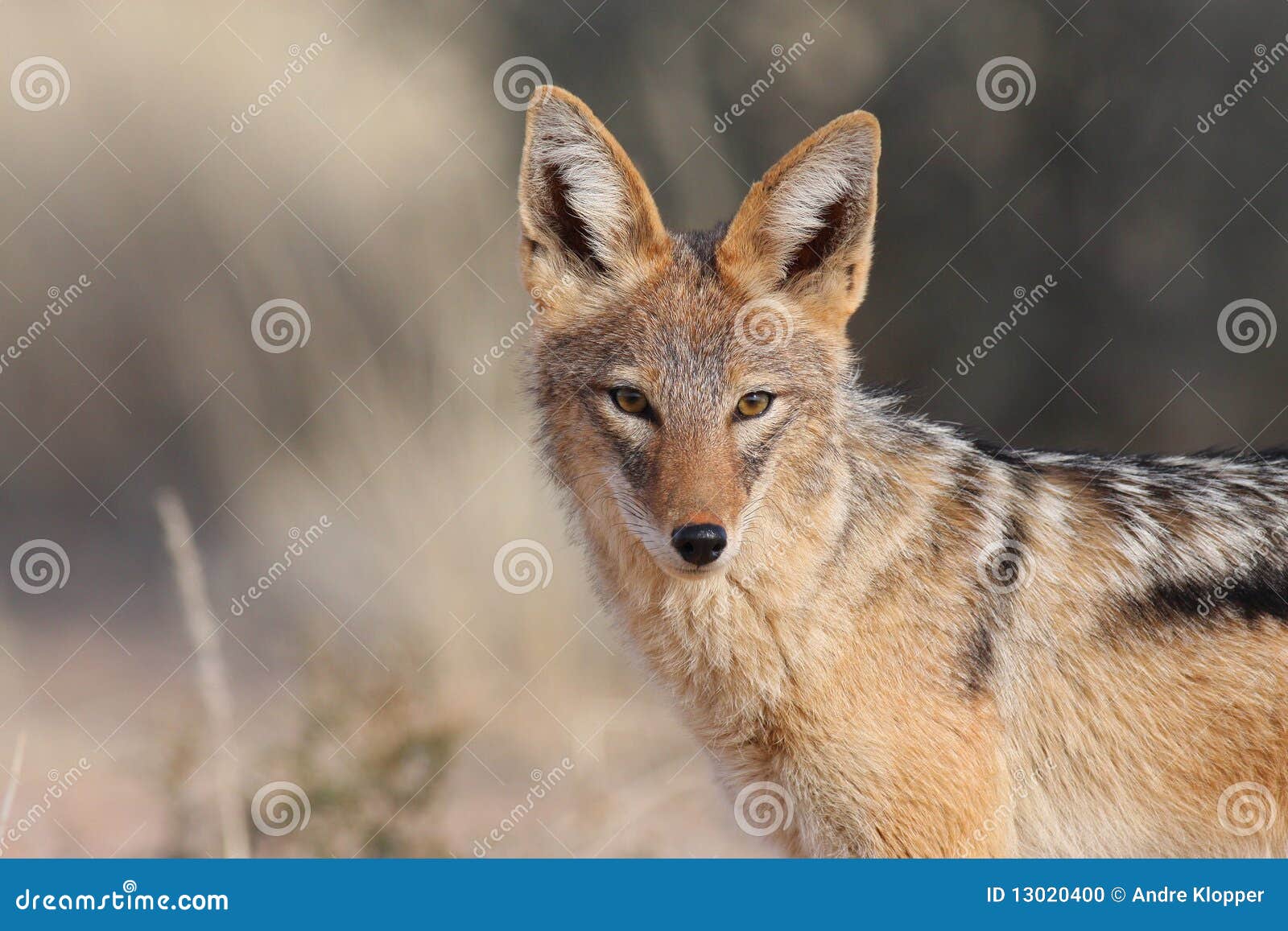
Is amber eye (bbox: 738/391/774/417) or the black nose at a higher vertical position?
amber eye (bbox: 738/391/774/417)

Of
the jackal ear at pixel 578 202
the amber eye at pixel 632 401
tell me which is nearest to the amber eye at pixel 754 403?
the amber eye at pixel 632 401

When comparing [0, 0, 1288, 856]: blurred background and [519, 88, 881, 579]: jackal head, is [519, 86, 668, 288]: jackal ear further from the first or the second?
[0, 0, 1288, 856]: blurred background

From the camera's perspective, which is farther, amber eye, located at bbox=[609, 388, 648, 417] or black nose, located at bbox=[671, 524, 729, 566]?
amber eye, located at bbox=[609, 388, 648, 417]

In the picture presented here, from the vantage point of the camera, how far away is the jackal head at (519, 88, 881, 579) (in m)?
3.39

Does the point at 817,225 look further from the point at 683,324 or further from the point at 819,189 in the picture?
the point at 683,324

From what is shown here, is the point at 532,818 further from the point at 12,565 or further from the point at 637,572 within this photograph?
the point at 12,565

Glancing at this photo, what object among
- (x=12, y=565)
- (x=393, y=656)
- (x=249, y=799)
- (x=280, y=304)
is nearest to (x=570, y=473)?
(x=249, y=799)

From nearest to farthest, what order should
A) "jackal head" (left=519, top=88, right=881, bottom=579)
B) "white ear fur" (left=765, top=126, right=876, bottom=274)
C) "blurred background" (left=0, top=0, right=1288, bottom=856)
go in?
"jackal head" (left=519, top=88, right=881, bottom=579)
"white ear fur" (left=765, top=126, right=876, bottom=274)
"blurred background" (left=0, top=0, right=1288, bottom=856)

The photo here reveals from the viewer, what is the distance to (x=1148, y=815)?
364 centimetres

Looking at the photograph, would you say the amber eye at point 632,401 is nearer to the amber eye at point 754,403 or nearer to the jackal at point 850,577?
the jackal at point 850,577

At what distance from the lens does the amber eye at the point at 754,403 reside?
347 cm

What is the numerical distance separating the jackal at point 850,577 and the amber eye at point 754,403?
0.03 ft

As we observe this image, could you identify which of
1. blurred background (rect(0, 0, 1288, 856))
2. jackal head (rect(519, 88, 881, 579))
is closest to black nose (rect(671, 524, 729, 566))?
jackal head (rect(519, 88, 881, 579))

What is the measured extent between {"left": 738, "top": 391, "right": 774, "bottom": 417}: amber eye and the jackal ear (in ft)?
2.04
